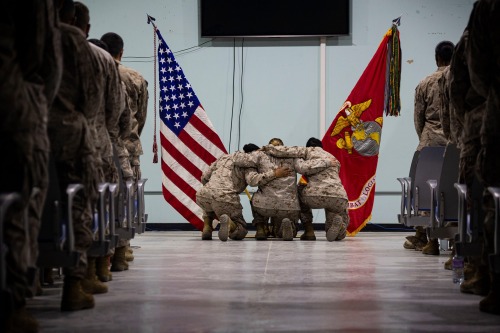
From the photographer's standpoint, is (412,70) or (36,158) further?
(412,70)

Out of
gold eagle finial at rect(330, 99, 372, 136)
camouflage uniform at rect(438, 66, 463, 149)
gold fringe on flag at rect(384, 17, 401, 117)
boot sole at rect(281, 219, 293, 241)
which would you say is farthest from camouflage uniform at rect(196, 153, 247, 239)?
camouflage uniform at rect(438, 66, 463, 149)

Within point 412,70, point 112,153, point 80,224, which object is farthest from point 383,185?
point 80,224

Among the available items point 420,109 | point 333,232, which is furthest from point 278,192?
point 420,109

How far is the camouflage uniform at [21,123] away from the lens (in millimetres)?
3148

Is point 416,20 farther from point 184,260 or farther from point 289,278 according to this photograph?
point 289,278

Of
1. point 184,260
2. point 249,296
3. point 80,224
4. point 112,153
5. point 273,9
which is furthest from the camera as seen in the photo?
point 273,9

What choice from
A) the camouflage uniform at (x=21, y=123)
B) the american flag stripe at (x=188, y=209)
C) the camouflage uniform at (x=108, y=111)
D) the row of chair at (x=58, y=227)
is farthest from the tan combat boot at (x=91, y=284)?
the american flag stripe at (x=188, y=209)

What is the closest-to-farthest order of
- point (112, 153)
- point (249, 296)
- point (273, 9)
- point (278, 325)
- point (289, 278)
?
point (278, 325) < point (249, 296) < point (112, 153) < point (289, 278) < point (273, 9)

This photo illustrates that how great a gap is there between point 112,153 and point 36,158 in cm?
224

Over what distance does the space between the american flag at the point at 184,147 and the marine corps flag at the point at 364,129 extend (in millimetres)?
1469

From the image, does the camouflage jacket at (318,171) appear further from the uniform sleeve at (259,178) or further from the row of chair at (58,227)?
the row of chair at (58,227)

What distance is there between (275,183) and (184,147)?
139cm

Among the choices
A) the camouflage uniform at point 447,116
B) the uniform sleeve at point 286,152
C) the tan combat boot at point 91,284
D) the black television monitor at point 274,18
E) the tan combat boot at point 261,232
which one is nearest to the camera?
the tan combat boot at point 91,284

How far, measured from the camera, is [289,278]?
611 centimetres
